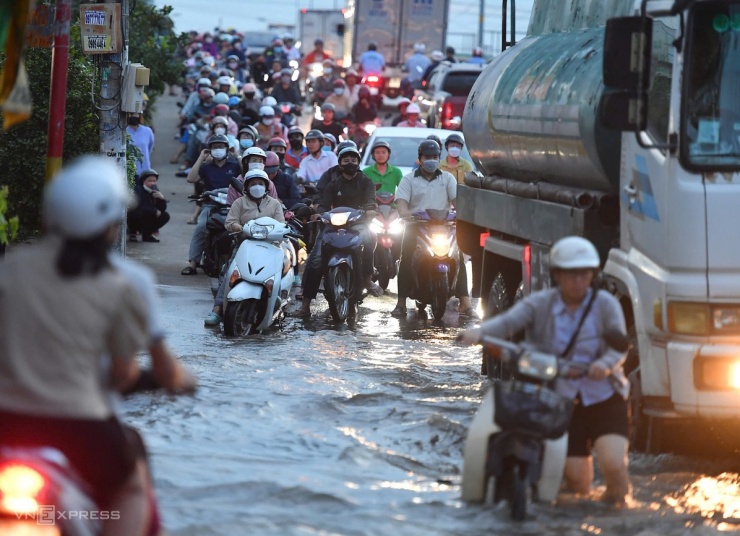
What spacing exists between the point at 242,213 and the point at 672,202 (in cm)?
737

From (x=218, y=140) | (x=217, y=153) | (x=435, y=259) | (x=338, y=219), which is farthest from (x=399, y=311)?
(x=218, y=140)

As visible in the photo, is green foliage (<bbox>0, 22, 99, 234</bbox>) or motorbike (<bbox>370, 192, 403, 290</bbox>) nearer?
motorbike (<bbox>370, 192, 403, 290</bbox>)

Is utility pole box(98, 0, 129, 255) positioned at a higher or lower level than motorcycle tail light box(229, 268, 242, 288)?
higher

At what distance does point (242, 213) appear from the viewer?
584 inches

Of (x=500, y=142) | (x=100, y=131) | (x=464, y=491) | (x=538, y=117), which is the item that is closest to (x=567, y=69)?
(x=538, y=117)

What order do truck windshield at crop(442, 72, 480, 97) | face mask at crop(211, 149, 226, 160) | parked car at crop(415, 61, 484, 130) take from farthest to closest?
truck windshield at crop(442, 72, 480, 97), parked car at crop(415, 61, 484, 130), face mask at crop(211, 149, 226, 160)

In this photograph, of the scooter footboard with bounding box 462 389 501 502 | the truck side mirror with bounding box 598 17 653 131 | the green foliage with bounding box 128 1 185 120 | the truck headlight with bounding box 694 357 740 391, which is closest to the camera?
the scooter footboard with bounding box 462 389 501 502

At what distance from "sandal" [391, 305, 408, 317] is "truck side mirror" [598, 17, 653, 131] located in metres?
8.03

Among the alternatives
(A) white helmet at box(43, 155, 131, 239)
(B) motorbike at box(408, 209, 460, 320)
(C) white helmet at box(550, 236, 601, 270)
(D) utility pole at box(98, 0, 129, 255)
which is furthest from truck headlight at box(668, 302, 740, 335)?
(D) utility pole at box(98, 0, 129, 255)

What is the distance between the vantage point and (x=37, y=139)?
1706 cm

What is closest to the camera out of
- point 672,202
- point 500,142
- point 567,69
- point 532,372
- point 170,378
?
point 170,378

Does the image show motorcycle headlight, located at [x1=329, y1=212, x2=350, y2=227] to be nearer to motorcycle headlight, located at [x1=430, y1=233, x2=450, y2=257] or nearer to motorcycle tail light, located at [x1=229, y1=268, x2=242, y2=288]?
motorcycle headlight, located at [x1=430, y1=233, x2=450, y2=257]

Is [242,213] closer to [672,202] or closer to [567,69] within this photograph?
[567,69]

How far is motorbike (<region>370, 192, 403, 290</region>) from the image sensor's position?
655 inches
